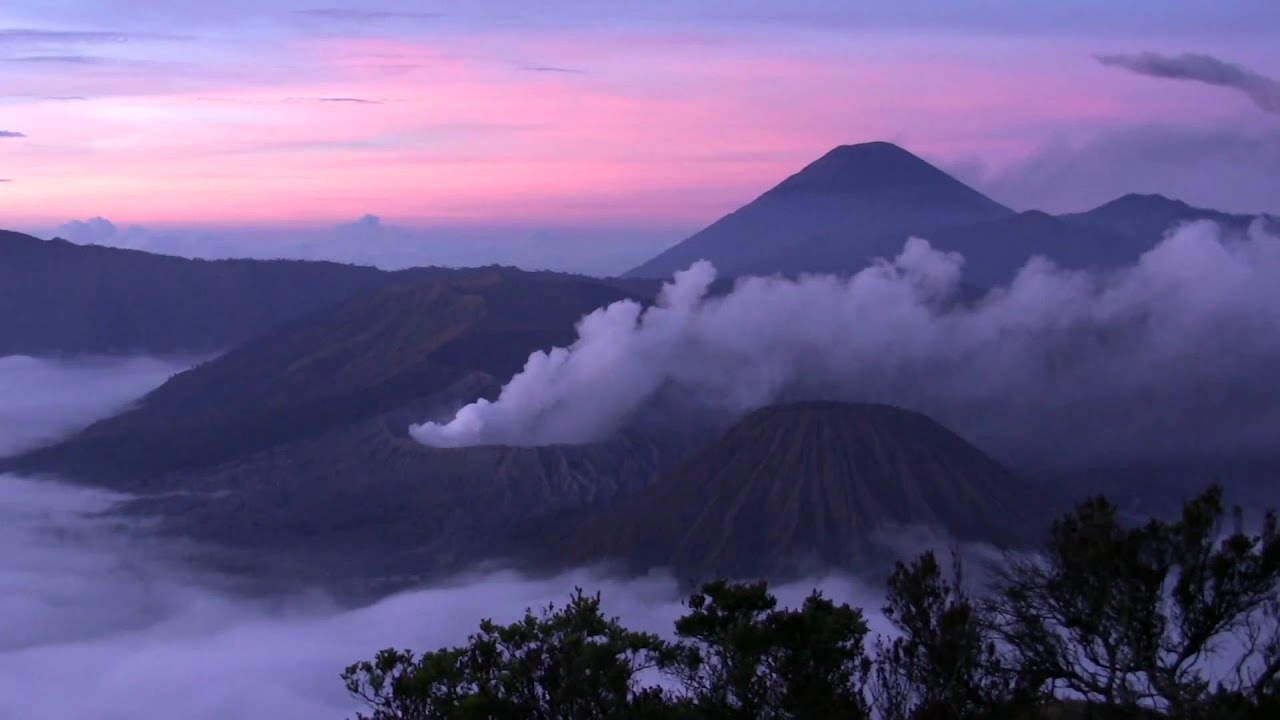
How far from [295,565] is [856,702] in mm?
63029

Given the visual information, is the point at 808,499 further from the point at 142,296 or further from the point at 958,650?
the point at 142,296

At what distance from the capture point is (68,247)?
179375 mm

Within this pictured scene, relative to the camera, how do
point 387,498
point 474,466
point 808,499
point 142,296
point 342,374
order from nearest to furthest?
point 808,499
point 387,498
point 474,466
point 342,374
point 142,296

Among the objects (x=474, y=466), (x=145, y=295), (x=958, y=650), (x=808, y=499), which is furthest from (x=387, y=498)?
(x=145, y=295)

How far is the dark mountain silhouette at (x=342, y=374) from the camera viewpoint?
9919 cm

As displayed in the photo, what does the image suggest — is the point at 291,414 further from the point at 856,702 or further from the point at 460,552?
the point at 856,702

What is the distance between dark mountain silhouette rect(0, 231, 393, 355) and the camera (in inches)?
6767

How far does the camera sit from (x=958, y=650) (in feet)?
44.0

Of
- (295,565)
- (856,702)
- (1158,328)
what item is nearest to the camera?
(856,702)

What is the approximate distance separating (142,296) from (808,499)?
133 m

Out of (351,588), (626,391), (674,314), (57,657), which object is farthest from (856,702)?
(674,314)

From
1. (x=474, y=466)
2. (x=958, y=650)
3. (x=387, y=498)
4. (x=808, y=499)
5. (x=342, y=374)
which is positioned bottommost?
(x=387, y=498)

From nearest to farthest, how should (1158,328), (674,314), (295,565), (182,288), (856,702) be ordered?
1. (856,702)
2. (295,565)
3. (674,314)
4. (1158,328)
5. (182,288)

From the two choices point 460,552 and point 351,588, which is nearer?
point 351,588
